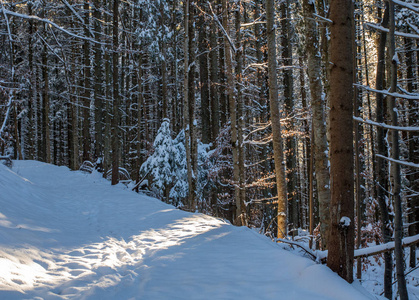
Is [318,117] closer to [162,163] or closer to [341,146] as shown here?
[341,146]

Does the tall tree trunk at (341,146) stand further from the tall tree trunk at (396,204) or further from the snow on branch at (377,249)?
the tall tree trunk at (396,204)

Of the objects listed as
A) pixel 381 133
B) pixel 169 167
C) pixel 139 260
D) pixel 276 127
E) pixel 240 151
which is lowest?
pixel 139 260

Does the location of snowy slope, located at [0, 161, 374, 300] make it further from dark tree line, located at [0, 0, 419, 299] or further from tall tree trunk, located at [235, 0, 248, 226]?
tall tree trunk, located at [235, 0, 248, 226]

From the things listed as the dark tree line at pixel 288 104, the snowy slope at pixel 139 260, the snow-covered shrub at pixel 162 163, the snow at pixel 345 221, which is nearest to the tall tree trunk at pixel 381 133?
the dark tree line at pixel 288 104

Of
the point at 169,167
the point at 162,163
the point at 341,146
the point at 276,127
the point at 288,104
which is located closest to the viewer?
the point at 341,146

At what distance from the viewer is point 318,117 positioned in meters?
6.23

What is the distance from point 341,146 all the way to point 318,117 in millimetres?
2712

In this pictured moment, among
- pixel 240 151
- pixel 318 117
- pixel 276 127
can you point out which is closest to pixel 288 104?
pixel 240 151

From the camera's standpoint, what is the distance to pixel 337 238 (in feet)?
11.7

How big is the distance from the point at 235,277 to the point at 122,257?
81.7 inches

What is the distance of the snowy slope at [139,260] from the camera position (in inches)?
130

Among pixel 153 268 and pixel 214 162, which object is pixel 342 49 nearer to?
pixel 153 268

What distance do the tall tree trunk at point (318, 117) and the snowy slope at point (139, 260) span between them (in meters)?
1.56

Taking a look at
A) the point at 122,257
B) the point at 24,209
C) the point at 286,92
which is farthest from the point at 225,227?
the point at 286,92
